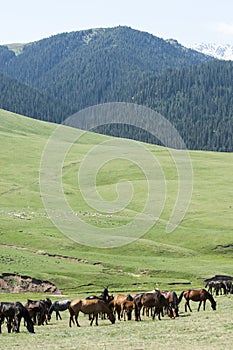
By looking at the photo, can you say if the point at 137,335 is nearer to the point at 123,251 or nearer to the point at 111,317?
the point at 111,317

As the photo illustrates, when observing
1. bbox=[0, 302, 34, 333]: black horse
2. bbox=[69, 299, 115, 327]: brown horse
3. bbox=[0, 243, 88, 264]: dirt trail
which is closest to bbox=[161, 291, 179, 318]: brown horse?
bbox=[69, 299, 115, 327]: brown horse

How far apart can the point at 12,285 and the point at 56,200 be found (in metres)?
53.5

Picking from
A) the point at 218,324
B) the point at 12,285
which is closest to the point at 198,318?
the point at 218,324

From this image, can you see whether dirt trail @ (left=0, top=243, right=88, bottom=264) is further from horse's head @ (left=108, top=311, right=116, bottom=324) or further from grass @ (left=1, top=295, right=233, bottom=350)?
horse's head @ (left=108, top=311, right=116, bottom=324)

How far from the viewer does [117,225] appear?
92.1 metres

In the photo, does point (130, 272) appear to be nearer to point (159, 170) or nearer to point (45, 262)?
point (45, 262)

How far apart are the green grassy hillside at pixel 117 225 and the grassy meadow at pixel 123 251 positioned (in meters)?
0.12

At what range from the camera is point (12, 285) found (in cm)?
5919

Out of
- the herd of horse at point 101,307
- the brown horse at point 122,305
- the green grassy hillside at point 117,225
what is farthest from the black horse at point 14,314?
the green grassy hillside at point 117,225

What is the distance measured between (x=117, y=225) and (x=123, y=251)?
12589mm

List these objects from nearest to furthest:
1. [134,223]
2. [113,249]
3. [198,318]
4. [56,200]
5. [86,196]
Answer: [198,318] → [113,249] → [134,223] → [56,200] → [86,196]

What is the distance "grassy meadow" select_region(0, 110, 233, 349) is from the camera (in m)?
30.6

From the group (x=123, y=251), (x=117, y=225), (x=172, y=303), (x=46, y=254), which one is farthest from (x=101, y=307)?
(x=117, y=225)

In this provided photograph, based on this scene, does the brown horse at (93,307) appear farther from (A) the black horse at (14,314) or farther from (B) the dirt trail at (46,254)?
(B) the dirt trail at (46,254)
